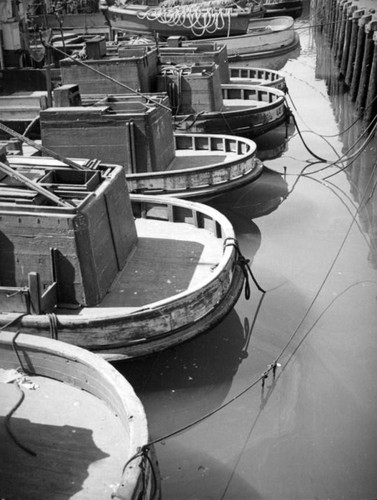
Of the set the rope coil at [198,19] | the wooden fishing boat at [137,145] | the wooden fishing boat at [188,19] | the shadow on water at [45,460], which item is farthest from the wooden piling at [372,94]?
the shadow on water at [45,460]

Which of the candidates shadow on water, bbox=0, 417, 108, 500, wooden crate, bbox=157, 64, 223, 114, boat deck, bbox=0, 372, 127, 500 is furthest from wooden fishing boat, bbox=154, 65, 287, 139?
shadow on water, bbox=0, 417, 108, 500

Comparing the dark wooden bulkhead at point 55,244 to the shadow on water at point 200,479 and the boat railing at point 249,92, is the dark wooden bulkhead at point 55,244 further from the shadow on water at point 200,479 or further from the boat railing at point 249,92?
the boat railing at point 249,92

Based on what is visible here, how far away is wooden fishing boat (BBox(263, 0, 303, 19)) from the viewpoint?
1800 inches

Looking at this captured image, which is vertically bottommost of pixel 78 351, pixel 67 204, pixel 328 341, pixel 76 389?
pixel 328 341

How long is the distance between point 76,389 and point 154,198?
5150 millimetres

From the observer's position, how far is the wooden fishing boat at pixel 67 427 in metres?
5.79

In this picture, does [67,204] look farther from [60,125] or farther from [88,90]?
[88,90]

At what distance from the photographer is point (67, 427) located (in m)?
6.60

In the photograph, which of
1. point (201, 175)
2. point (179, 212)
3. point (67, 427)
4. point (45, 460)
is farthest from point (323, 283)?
point (45, 460)

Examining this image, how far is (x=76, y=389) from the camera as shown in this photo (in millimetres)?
7059

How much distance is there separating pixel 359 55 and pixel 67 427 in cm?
2100

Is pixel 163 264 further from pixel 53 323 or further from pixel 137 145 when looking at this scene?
pixel 137 145

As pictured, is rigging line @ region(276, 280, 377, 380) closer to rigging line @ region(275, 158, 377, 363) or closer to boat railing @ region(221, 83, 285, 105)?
rigging line @ region(275, 158, 377, 363)

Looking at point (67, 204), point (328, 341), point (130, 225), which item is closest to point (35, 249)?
point (67, 204)
